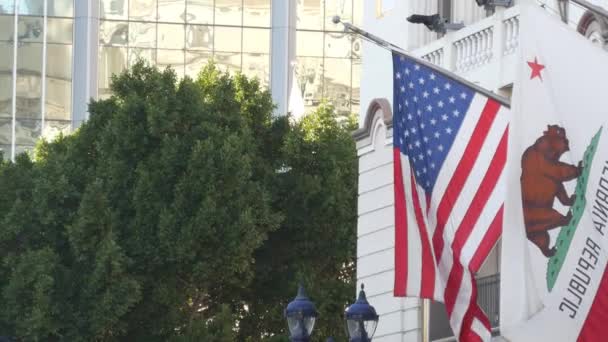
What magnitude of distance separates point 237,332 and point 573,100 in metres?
23.7

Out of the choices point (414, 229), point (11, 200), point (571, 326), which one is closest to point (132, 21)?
point (11, 200)

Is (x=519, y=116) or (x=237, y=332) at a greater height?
(x=519, y=116)

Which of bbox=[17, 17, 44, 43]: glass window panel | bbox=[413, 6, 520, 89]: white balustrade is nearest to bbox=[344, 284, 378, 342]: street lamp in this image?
bbox=[413, 6, 520, 89]: white balustrade

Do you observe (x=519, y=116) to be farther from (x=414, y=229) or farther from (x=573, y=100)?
(x=414, y=229)

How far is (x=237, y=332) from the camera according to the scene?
4391 centimetres

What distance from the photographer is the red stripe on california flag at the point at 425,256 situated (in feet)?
81.0

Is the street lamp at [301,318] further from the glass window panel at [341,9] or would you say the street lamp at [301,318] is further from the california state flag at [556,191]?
the glass window panel at [341,9]

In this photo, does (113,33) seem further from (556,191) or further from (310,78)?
(556,191)

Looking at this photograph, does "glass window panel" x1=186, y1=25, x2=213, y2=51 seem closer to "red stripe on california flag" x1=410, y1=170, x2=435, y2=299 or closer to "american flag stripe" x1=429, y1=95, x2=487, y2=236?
"red stripe on california flag" x1=410, y1=170, x2=435, y2=299

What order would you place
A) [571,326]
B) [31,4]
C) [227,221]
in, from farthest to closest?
[31,4], [227,221], [571,326]

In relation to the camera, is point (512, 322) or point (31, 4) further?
point (31, 4)

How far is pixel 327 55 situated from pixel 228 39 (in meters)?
3.14

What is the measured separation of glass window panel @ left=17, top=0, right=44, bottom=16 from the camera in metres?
71.1

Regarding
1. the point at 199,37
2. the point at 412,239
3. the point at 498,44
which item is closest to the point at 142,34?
the point at 199,37
